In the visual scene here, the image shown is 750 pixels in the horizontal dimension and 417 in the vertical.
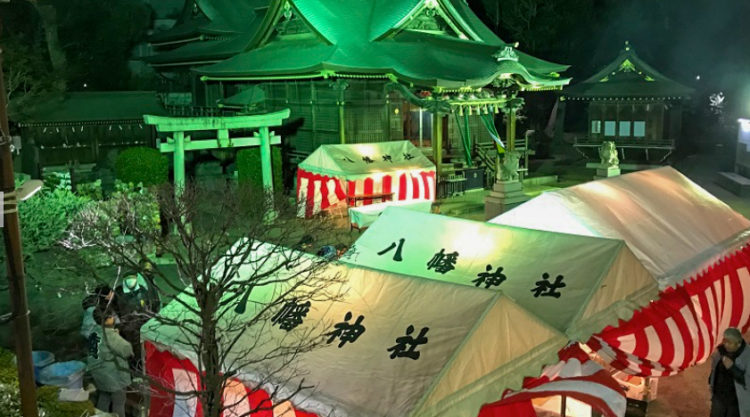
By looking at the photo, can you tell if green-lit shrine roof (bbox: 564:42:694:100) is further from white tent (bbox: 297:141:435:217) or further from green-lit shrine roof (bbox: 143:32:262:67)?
green-lit shrine roof (bbox: 143:32:262:67)

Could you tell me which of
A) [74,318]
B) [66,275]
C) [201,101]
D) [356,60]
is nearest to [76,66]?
[201,101]

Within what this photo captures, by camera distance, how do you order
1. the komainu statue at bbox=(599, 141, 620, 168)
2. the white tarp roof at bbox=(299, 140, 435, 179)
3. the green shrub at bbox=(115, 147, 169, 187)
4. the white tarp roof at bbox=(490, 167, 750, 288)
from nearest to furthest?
the white tarp roof at bbox=(490, 167, 750, 288), the green shrub at bbox=(115, 147, 169, 187), the komainu statue at bbox=(599, 141, 620, 168), the white tarp roof at bbox=(299, 140, 435, 179)

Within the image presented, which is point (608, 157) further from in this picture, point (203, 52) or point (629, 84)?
point (203, 52)

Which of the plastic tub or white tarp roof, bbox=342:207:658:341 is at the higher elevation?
white tarp roof, bbox=342:207:658:341

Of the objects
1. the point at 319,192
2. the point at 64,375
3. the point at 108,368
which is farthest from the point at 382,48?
the point at 64,375

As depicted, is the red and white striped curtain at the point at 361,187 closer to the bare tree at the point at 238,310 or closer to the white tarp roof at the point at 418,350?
the bare tree at the point at 238,310

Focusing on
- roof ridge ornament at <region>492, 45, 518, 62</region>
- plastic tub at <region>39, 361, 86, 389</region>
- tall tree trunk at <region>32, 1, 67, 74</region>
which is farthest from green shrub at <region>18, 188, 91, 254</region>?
tall tree trunk at <region>32, 1, 67, 74</region>

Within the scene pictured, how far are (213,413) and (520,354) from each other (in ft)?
8.93

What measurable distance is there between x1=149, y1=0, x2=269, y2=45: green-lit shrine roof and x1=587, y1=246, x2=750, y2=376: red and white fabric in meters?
24.1

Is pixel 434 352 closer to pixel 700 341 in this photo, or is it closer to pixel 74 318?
pixel 700 341

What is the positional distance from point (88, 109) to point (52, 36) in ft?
25.8

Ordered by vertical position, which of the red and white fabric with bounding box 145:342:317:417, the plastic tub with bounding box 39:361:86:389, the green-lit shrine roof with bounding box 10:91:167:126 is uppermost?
the green-lit shrine roof with bounding box 10:91:167:126

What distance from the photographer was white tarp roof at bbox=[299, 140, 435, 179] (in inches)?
683

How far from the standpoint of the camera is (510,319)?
5.73 m
